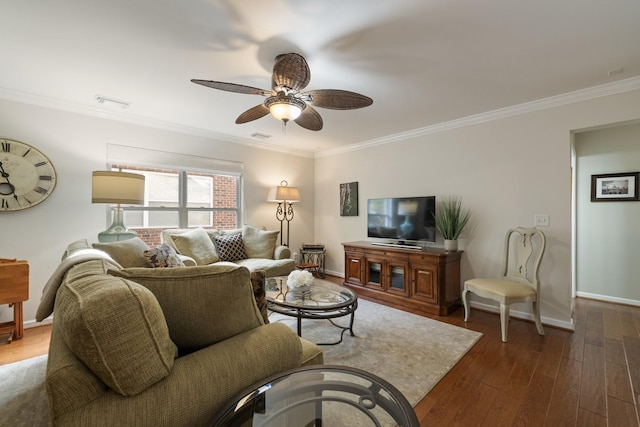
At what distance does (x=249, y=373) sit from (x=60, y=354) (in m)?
0.55

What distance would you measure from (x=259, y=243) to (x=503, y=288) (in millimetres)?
3018

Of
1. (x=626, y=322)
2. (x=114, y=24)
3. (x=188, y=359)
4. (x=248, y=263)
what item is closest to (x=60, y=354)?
(x=188, y=359)

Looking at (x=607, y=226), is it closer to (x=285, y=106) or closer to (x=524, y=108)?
(x=524, y=108)

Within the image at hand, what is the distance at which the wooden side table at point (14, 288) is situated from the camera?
7.89ft

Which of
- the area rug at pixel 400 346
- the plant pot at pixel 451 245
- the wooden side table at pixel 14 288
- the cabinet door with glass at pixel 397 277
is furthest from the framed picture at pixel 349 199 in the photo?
the wooden side table at pixel 14 288

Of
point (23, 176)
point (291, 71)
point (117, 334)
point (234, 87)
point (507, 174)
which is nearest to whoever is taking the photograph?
point (117, 334)

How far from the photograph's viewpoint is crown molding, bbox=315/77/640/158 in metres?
2.52

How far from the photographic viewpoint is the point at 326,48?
201cm

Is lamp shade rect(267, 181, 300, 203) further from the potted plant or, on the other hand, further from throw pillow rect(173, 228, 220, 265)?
the potted plant

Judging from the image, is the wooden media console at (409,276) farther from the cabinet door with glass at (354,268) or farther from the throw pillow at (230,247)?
the throw pillow at (230,247)

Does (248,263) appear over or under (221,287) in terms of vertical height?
under

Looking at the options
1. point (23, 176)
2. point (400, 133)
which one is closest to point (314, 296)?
point (400, 133)

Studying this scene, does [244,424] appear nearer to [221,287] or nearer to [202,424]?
[202,424]

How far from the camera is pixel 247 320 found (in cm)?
114
